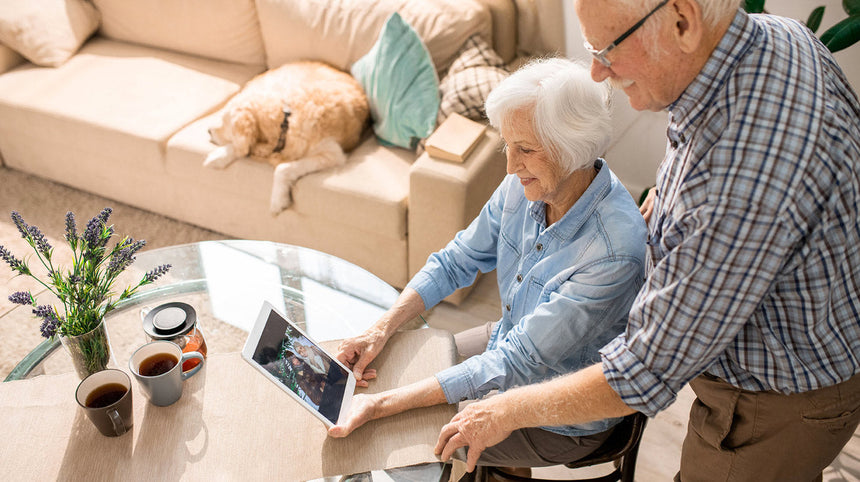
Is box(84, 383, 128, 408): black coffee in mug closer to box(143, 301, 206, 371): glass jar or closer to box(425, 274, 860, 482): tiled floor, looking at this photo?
box(143, 301, 206, 371): glass jar

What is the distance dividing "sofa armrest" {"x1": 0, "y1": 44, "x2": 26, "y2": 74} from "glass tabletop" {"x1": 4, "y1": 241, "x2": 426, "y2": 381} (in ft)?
6.06

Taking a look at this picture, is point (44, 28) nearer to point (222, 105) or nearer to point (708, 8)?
point (222, 105)

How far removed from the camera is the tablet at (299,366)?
1.08m

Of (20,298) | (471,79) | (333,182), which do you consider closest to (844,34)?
(471,79)

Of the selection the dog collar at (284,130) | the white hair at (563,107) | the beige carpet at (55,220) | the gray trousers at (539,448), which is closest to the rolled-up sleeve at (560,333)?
the gray trousers at (539,448)

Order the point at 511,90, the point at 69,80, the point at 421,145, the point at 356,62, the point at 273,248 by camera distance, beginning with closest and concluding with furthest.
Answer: the point at 511,90
the point at 273,248
the point at 421,145
the point at 356,62
the point at 69,80

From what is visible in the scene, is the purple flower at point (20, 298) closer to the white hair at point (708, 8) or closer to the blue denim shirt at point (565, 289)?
the blue denim shirt at point (565, 289)

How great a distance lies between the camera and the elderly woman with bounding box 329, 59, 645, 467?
120 cm

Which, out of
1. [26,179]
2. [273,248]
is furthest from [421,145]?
[26,179]

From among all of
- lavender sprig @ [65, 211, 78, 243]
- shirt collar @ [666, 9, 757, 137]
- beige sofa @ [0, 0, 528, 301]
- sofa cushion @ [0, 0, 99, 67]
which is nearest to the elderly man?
shirt collar @ [666, 9, 757, 137]

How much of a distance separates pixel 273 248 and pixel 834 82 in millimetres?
1412

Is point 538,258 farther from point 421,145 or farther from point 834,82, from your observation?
point 421,145

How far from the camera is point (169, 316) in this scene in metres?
1.34

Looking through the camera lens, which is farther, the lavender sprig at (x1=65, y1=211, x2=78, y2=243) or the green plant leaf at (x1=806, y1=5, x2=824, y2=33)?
the green plant leaf at (x1=806, y1=5, x2=824, y2=33)
